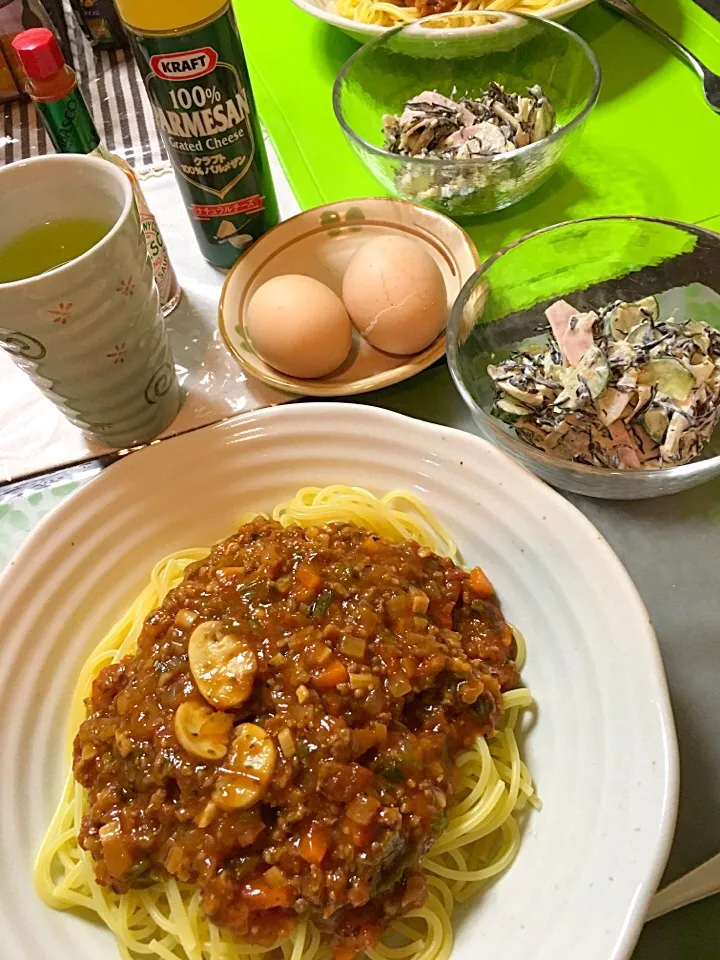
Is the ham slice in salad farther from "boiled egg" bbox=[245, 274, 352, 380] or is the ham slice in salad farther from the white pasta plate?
"boiled egg" bbox=[245, 274, 352, 380]

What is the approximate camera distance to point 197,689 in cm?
115

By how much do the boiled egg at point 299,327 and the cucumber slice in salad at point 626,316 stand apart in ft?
1.83

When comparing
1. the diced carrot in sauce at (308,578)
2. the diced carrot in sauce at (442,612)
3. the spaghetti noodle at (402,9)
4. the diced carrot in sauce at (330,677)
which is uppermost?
the spaghetti noodle at (402,9)

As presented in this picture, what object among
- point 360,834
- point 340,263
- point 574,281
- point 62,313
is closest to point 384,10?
point 340,263

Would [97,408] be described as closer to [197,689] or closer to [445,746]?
[197,689]

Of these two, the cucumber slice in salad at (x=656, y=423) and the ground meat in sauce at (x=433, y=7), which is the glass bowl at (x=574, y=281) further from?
the ground meat in sauce at (x=433, y=7)

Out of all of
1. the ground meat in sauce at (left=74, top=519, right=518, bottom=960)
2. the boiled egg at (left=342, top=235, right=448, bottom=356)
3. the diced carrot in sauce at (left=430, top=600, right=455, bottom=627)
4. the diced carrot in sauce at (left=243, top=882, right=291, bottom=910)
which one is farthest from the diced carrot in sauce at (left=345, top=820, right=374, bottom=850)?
the boiled egg at (left=342, top=235, right=448, bottom=356)

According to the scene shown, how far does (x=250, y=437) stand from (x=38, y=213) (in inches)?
22.5

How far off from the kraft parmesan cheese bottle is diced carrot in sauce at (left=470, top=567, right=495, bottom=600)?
107cm

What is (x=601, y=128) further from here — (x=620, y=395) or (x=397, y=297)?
(x=620, y=395)

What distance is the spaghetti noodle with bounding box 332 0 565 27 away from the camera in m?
2.22

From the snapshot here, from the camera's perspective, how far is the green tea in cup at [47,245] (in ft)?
4.62

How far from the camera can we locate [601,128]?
2098mm

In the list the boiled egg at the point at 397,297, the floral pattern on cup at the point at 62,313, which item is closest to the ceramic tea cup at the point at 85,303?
the floral pattern on cup at the point at 62,313
